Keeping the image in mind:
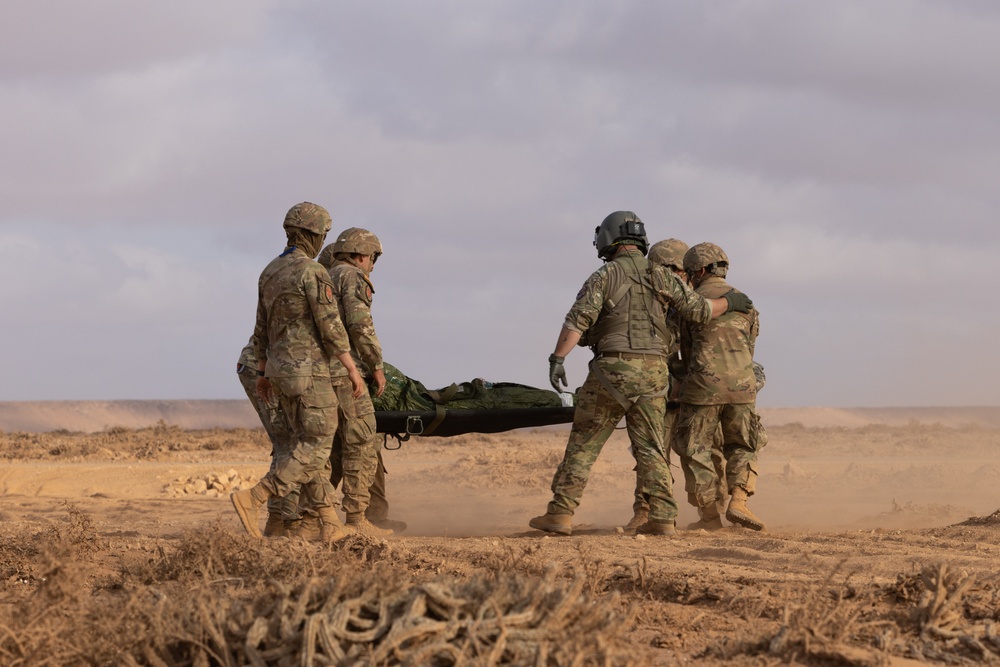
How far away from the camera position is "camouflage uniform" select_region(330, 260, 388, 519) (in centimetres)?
891

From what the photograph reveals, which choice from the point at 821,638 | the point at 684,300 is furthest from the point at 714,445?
the point at 821,638

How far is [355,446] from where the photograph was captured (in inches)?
356

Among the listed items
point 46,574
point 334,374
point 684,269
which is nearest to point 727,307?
point 684,269

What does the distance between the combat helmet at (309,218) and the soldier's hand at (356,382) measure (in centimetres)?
108

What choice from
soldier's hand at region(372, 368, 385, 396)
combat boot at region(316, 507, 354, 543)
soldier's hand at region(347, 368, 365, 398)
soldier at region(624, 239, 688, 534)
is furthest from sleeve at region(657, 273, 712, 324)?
combat boot at region(316, 507, 354, 543)

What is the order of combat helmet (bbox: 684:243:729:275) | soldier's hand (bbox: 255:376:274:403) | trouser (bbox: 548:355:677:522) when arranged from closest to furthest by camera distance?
1. soldier's hand (bbox: 255:376:274:403)
2. trouser (bbox: 548:355:677:522)
3. combat helmet (bbox: 684:243:729:275)

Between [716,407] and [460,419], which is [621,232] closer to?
[716,407]

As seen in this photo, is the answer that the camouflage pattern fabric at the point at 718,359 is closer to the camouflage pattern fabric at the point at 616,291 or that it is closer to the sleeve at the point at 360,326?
the camouflage pattern fabric at the point at 616,291

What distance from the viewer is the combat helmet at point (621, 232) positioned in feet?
30.6

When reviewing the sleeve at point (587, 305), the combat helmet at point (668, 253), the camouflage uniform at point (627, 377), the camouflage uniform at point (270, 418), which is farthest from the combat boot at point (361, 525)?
the combat helmet at point (668, 253)

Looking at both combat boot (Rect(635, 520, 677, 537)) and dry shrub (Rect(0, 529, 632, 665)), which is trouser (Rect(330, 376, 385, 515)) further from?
dry shrub (Rect(0, 529, 632, 665))

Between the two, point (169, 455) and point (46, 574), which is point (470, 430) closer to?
point (46, 574)

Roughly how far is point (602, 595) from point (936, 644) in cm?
169

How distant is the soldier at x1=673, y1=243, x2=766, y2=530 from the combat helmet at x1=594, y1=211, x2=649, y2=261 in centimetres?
77
